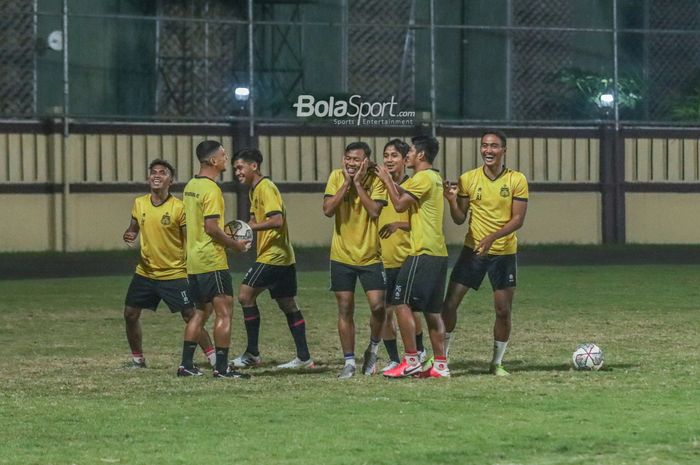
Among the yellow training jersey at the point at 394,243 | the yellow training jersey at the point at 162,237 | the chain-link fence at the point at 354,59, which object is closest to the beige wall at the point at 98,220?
the chain-link fence at the point at 354,59

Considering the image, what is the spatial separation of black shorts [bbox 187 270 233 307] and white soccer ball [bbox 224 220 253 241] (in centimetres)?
31

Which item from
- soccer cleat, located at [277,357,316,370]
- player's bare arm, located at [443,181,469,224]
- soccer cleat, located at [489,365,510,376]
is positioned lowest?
soccer cleat, located at [277,357,316,370]

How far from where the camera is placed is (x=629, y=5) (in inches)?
1361

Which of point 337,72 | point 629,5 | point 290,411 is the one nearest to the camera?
point 290,411

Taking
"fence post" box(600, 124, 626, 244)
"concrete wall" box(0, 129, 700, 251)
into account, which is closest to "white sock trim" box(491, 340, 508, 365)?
"concrete wall" box(0, 129, 700, 251)

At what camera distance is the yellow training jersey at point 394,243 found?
43.2 ft

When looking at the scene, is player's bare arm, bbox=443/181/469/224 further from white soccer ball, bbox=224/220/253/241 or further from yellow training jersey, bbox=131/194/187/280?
yellow training jersey, bbox=131/194/187/280

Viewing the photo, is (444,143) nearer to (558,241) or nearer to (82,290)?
(558,241)

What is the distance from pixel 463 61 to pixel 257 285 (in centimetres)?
2046

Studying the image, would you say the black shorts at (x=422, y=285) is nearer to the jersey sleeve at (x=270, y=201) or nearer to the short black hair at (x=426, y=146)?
the short black hair at (x=426, y=146)

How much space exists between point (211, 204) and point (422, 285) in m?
1.81

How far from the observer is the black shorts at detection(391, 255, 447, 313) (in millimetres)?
12539

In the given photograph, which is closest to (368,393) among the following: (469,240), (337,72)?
(469,240)

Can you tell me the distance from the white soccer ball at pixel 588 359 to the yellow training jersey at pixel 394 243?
5.42 ft
